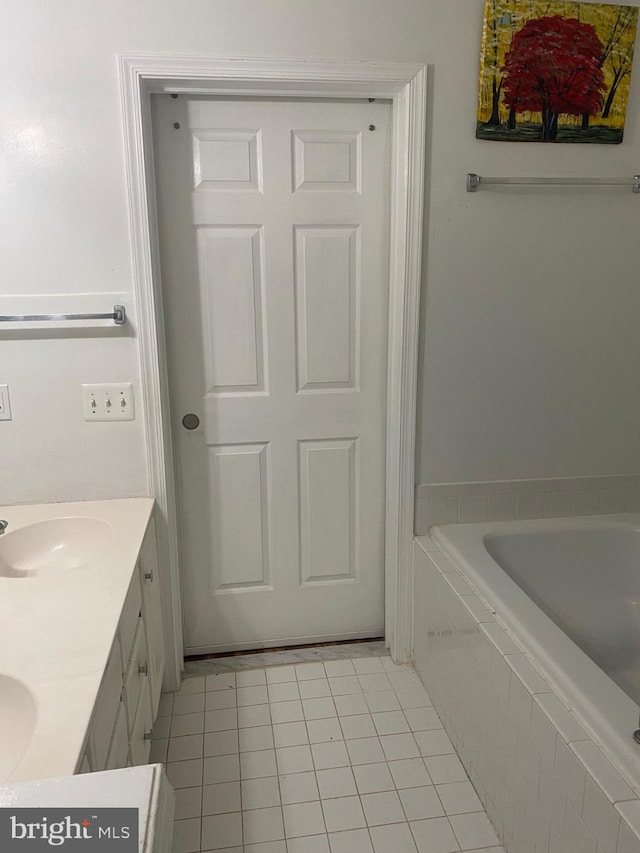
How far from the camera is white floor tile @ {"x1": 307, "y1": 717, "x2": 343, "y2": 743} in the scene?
2.02m

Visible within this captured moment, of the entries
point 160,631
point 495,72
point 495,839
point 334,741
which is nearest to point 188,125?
point 495,72

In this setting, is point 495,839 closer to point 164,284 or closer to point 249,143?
point 164,284

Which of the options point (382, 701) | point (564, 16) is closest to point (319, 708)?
point (382, 701)

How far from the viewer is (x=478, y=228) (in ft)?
6.82

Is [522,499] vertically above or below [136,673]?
above

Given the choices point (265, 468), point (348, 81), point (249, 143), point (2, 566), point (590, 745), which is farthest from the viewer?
point (265, 468)

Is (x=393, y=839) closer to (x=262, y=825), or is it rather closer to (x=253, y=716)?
(x=262, y=825)

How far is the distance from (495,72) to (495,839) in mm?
Result: 2148

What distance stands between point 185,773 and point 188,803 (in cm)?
11

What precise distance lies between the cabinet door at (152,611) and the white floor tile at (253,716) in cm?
29

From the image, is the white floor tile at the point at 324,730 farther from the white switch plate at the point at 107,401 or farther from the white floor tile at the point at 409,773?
the white switch plate at the point at 107,401

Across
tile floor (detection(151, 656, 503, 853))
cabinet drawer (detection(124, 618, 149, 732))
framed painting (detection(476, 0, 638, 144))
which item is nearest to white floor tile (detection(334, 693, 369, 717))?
tile floor (detection(151, 656, 503, 853))

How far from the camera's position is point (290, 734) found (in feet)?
6.70

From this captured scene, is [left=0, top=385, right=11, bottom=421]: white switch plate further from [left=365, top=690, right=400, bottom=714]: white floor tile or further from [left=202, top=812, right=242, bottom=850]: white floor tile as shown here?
[left=365, top=690, right=400, bottom=714]: white floor tile
